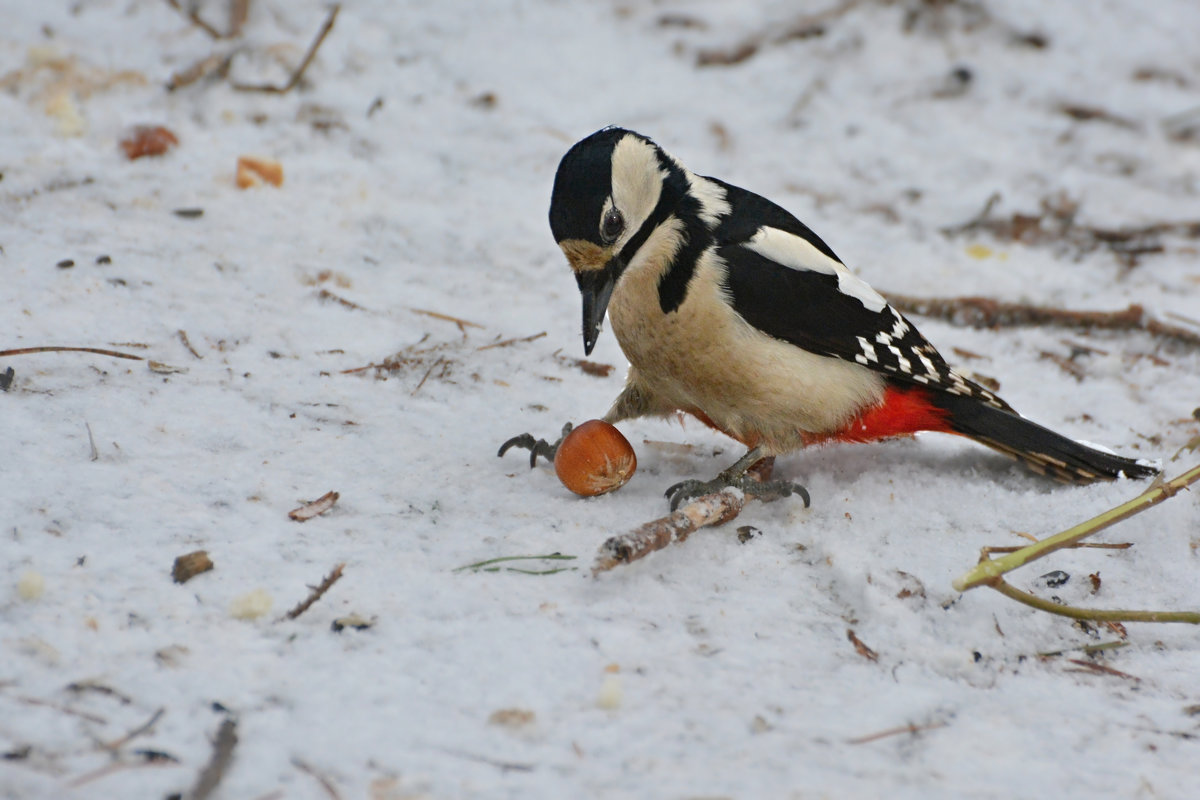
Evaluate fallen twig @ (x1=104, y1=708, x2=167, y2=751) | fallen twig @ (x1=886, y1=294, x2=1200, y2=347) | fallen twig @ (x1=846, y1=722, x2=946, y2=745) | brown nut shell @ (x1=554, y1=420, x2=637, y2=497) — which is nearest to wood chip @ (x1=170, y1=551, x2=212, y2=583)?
fallen twig @ (x1=104, y1=708, x2=167, y2=751)

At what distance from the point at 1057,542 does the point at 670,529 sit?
0.80 metres

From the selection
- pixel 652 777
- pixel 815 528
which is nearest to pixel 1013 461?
pixel 815 528

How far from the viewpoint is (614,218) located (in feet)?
9.10

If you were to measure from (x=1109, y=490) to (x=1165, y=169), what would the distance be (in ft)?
10.9

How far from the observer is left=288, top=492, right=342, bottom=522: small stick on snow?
2373 millimetres

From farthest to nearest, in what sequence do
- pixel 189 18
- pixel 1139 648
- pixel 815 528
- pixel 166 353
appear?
pixel 189 18
pixel 166 353
pixel 815 528
pixel 1139 648

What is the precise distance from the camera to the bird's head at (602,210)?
2.72 m

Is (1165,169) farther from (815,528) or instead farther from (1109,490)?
(815,528)

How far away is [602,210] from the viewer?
272 centimetres

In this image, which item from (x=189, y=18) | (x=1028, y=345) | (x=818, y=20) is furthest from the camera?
(x=818, y=20)

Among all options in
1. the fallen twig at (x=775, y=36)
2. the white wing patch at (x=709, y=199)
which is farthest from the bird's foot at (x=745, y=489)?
the fallen twig at (x=775, y=36)

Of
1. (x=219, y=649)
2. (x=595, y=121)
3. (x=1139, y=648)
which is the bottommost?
(x=219, y=649)

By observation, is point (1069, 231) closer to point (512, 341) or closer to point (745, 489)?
point (512, 341)

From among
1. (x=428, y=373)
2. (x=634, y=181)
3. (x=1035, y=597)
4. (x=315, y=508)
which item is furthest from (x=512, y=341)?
(x=1035, y=597)
